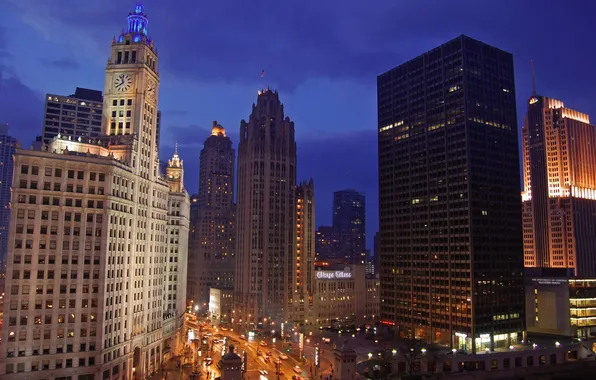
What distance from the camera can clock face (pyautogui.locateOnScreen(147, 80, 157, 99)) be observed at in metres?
126

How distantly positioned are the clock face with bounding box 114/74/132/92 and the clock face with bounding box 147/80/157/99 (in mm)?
5498

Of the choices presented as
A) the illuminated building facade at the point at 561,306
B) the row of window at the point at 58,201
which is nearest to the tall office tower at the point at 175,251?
the row of window at the point at 58,201

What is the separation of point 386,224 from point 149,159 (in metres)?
107

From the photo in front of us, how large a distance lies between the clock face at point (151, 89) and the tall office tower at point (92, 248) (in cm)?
76

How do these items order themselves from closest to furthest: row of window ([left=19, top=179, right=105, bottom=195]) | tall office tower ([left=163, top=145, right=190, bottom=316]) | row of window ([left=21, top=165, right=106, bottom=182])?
row of window ([left=19, top=179, right=105, bottom=195]) → row of window ([left=21, top=165, right=106, bottom=182]) → tall office tower ([left=163, top=145, right=190, bottom=316])

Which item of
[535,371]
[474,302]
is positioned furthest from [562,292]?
[535,371]

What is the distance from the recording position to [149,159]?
12669cm

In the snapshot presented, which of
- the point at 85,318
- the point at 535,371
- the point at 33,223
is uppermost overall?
the point at 33,223

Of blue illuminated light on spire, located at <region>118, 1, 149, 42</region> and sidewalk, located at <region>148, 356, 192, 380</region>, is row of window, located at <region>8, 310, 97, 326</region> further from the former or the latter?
blue illuminated light on spire, located at <region>118, 1, 149, 42</region>

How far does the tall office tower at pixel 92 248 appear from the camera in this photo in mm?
92812

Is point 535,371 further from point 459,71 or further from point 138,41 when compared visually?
point 138,41

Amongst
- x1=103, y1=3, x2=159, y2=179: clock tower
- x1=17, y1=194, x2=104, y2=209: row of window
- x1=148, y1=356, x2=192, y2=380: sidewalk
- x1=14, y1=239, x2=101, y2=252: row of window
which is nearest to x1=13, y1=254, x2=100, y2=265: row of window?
x1=14, y1=239, x2=101, y2=252: row of window

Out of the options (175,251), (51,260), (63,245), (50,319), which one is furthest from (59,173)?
(175,251)

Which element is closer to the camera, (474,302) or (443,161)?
(474,302)
